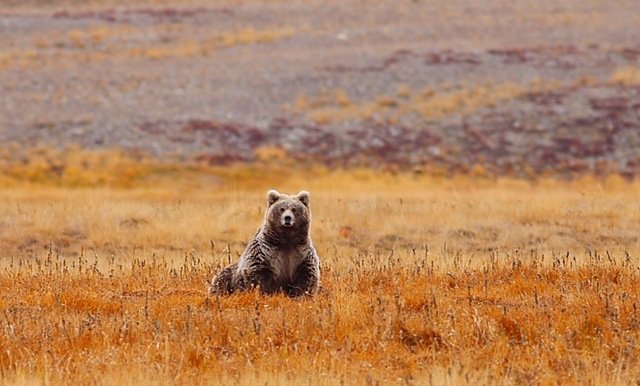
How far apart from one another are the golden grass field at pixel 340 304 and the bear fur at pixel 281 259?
41cm

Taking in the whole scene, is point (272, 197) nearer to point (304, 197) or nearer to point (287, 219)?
point (304, 197)

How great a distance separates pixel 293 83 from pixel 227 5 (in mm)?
24440

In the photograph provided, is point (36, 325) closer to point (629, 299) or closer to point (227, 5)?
point (629, 299)

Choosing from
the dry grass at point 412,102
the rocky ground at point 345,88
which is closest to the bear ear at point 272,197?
the rocky ground at point 345,88

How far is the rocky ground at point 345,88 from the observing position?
123ft

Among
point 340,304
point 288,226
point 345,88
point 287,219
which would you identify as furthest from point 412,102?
point 340,304

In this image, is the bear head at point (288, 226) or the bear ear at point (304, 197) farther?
the bear ear at point (304, 197)

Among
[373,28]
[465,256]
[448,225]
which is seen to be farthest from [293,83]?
[465,256]

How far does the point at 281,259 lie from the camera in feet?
40.6

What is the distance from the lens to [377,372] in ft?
29.4

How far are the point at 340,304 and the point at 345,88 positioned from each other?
3339 centimetres

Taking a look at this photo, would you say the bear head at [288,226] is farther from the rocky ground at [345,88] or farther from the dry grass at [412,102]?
the dry grass at [412,102]

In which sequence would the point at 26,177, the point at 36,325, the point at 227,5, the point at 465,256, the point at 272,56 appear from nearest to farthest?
the point at 36,325 < the point at 465,256 < the point at 26,177 < the point at 272,56 < the point at 227,5

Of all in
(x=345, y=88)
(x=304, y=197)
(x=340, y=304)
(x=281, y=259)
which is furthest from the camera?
(x=345, y=88)
